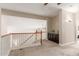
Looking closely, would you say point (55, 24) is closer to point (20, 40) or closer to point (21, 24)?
point (21, 24)

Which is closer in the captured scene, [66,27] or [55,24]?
[66,27]

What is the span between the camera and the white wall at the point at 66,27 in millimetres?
5635

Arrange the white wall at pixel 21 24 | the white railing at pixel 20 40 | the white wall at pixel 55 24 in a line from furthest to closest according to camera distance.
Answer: the white wall at pixel 55 24
the white wall at pixel 21 24
the white railing at pixel 20 40

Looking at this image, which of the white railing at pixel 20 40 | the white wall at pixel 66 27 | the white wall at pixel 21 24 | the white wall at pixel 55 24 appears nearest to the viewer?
the white railing at pixel 20 40

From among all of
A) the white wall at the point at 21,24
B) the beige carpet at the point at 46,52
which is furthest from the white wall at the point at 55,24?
the beige carpet at the point at 46,52

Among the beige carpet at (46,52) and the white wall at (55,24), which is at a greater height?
the white wall at (55,24)

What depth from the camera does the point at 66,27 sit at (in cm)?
602

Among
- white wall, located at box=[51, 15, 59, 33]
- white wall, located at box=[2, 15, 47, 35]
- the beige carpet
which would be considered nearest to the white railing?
the beige carpet

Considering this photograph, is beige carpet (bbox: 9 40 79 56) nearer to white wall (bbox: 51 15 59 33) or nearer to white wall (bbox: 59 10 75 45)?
white wall (bbox: 59 10 75 45)

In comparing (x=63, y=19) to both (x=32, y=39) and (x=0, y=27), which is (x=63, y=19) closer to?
(x=32, y=39)

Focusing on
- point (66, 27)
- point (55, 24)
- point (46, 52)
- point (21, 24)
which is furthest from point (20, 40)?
point (55, 24)

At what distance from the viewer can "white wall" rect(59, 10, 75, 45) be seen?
563 cm

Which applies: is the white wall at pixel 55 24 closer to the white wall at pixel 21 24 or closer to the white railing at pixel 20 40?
the white wall at pixel 21 24

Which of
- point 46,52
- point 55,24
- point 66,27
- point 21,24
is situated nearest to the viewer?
point 46,52
